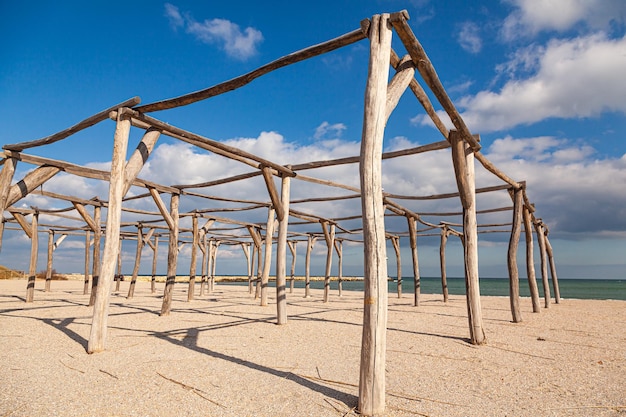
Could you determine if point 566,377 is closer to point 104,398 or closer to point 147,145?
point 104,398

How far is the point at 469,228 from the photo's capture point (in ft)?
21.4

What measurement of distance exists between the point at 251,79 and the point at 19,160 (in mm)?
5175

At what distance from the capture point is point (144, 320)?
8500 millimetres

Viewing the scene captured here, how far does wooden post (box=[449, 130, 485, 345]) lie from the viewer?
6.25 meters

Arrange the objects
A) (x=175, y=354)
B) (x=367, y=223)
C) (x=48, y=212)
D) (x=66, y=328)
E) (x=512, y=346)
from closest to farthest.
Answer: (x=367, y=223) < (x=175, y=354) < (x=512, y=346) < (x=66, y=328) < (x=48, y=212)

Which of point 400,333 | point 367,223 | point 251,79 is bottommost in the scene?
point 400,333

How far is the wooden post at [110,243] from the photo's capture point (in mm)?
5352

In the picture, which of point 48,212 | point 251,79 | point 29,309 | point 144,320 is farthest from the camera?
point 48,212

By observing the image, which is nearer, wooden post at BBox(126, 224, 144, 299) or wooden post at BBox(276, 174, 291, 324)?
wooden post at BBox(276, 174, 291, 324)

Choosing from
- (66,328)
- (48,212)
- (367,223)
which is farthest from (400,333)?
(48,212)

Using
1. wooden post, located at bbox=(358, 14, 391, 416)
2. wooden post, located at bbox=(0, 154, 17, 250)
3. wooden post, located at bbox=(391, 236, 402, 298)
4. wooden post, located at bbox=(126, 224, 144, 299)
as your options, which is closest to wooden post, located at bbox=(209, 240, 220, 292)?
wooden post, located at bbox=(126, 224, 144, 299)

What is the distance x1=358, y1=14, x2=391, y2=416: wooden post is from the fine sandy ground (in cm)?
32

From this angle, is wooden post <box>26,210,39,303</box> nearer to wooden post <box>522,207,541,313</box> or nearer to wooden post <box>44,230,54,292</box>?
wooden post <box>44,230,54,292</box>

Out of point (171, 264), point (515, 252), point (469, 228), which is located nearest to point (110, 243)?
point (171, 264)
